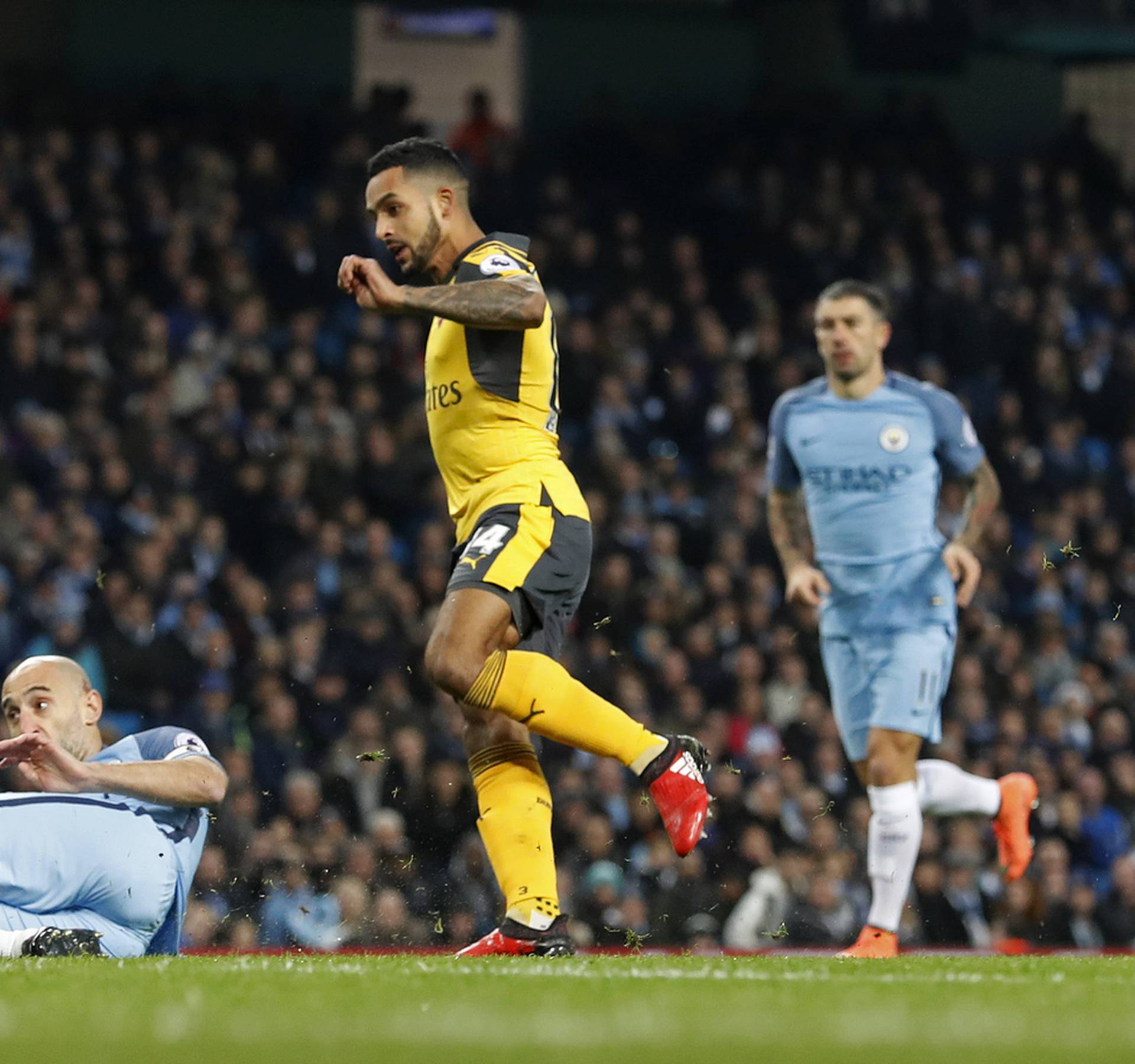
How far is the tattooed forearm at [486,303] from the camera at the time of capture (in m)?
5.82

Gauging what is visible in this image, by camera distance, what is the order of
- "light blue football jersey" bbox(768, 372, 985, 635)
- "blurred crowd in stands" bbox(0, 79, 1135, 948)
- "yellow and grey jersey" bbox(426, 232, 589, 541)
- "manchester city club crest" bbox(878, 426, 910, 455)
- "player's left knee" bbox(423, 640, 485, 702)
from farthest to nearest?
"blurred crowd in stands" bbox(0, 79, 1135, 948) → "manchester city club crest" bbox(878, 426, 910, 455) → "light blue football jersey" bbox(768, 372, 985, 635) → "yellow and grey jersey" bbox(426, 232, 589, 541) → "player's left knee" bbox(423, 640, 485, 702)

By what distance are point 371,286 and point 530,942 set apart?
1855 millimetres

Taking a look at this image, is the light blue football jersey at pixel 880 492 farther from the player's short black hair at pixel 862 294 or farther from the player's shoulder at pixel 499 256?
the player's shoulder at pixel 499 256

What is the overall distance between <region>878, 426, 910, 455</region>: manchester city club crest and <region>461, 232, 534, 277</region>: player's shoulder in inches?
81.6

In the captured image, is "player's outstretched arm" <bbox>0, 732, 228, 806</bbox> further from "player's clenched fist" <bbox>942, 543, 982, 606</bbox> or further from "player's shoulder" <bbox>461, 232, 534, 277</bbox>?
"player's clenched fist" <bbox>942, 543, 982, 606</bbox>

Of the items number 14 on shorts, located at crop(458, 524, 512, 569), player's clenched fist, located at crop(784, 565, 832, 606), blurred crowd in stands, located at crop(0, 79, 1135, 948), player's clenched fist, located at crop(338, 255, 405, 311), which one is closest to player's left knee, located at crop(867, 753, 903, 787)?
player's clenched fist, located at crop(784, 565, 832, 606)

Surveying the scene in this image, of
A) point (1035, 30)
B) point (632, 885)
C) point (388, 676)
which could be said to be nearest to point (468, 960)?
point (632, 885)

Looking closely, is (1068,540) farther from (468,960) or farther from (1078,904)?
(468,960)

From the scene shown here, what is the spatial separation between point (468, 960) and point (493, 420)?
61.0 inches

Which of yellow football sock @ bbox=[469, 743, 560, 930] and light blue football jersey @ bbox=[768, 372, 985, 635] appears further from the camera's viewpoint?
light blue football jersey @ bbox=[768, 372, 985, 635]

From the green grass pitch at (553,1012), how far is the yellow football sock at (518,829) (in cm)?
35

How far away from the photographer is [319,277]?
14.9 meters

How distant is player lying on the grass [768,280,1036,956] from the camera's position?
7.63 meters

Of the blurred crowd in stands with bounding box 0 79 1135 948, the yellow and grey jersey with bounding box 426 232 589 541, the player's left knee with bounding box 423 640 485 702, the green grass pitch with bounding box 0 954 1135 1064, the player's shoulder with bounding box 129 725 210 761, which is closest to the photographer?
the green grass pitch with bounding box 0 954 1135 1064
